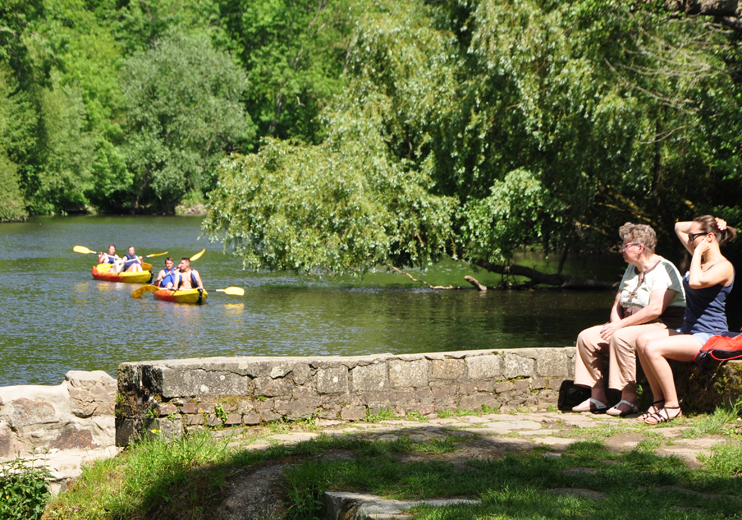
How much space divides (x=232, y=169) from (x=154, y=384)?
1630 centimetres

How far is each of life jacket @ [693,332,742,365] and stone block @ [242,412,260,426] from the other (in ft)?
10.9

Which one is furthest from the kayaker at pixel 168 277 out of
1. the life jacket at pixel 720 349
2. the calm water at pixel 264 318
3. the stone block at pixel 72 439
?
the life jacket at pixel 720 349

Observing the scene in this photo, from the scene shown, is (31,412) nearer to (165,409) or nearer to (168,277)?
(165,409)

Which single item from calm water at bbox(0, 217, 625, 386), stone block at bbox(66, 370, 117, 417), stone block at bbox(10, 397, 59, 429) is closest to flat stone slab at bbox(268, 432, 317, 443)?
stone block at bbox(66, 370, 117, 417)

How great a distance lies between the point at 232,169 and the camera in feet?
71.8

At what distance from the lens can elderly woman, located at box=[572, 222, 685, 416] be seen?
6.36m

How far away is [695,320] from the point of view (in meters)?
6.14

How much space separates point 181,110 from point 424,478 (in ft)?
168

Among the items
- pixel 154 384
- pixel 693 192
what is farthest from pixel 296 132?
pixel 154 384

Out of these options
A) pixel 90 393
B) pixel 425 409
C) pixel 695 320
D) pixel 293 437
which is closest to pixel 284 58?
pixel 90 393

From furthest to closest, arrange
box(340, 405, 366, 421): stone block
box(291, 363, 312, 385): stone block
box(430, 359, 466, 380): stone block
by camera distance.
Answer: box(430, 359, 466, 380): stone block
box(340, 405, 366, 421): stone block
box(291, 363, 312, 385): stone block

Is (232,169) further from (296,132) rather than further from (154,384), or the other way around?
(296,132)

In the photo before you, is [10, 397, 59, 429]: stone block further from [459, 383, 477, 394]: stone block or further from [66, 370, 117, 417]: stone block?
[459, 383, 477, 394]: stone block

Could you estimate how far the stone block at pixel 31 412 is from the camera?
23.9 ft
